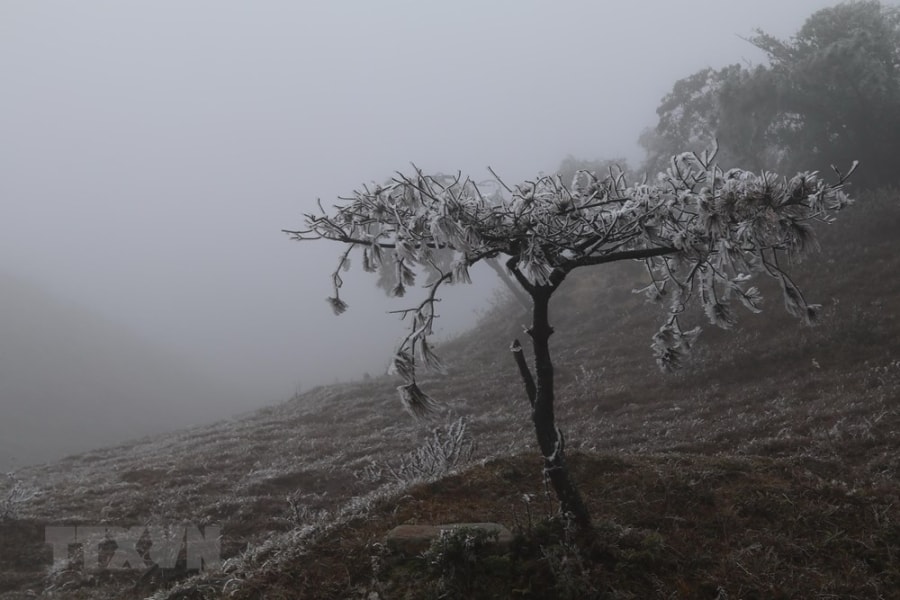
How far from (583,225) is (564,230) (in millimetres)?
224

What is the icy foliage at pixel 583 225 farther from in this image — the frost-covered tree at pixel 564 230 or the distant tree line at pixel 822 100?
the distant tree line at pixel 822 100

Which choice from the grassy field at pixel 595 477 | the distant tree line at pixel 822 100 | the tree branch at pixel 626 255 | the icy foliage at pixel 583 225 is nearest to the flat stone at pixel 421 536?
the grassy field at pixel 595 477

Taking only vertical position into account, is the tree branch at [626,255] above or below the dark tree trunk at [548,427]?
above

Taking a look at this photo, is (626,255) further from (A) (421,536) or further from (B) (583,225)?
(A) (421,536)

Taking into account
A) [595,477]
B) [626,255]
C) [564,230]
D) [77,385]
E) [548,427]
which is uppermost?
[77,385]

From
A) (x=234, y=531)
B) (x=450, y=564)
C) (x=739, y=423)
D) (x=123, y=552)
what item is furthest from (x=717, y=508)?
(x=123, y=552)

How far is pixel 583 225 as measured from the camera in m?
4.76

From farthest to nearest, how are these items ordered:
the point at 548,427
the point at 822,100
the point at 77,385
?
the point at 77,385, the point at 822,100, the point at 548,427

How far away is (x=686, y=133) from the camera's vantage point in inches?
1266

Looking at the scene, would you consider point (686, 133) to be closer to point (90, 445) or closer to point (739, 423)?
point (739, 423)

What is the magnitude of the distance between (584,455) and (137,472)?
44.3ft

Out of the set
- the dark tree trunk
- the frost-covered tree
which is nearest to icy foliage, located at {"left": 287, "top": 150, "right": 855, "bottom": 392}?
the frost-covered tree

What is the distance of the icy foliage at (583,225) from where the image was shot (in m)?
3.83

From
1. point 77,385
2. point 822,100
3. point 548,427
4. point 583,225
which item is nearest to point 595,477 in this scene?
point 548,427
